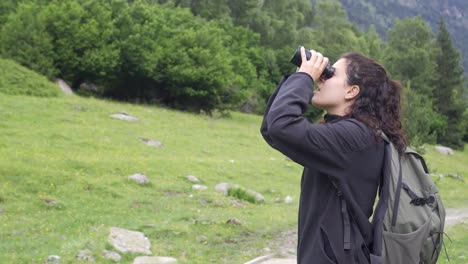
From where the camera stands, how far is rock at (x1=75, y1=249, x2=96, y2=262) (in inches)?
374

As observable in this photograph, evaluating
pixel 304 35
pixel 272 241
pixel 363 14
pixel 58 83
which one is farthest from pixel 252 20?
pixel 363 14

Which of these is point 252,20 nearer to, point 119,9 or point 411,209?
point 119,9

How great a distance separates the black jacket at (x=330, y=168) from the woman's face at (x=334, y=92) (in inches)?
6.3

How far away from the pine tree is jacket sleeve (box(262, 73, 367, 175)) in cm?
6460

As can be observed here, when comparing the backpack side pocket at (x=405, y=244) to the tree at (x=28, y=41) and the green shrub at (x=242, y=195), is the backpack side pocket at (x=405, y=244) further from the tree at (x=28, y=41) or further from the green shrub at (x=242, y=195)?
the tree at (x=28, y=41)

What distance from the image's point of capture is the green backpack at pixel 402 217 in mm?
3252

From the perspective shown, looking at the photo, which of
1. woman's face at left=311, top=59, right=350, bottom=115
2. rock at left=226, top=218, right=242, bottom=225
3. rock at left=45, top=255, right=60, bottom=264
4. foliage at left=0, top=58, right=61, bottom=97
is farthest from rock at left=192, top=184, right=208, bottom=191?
foliage at left=0, top=58, right=61, bottom=97

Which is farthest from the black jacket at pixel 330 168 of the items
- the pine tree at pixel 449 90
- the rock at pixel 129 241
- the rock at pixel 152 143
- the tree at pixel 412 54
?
the pine tree at pixel 449 90

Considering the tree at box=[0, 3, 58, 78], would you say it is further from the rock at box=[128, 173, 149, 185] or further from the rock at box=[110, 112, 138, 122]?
the rock at box=[128, 173, 149, 185]

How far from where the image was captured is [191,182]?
751 inches

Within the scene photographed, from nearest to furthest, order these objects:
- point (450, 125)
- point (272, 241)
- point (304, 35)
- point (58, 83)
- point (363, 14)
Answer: point (272, 241)
point (58, 83)
point (450, 125)
point (304, 35)
point (363, 14)

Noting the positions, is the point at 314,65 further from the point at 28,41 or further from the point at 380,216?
the point at 28,41

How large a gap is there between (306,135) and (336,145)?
0.18 meters

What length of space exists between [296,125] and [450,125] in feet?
222
